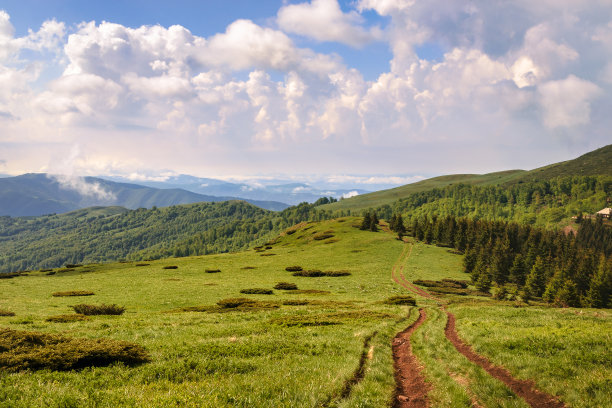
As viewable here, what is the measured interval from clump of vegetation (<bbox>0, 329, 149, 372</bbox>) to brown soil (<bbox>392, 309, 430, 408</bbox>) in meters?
9.96

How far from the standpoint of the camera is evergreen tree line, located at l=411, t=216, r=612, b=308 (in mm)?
69125

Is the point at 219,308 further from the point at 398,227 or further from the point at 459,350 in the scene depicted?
the point at 398,227

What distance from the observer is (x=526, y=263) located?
306 ft

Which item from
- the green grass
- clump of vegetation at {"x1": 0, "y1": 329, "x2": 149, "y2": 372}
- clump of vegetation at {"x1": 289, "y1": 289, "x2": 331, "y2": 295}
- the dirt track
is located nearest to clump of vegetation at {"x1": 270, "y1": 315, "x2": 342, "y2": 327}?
the dirt track

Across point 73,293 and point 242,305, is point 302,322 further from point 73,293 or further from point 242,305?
point 73,293

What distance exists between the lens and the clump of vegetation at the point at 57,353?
35.2 ft

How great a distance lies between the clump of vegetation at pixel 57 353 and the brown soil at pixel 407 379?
392 inches

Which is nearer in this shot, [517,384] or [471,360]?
[517,384]

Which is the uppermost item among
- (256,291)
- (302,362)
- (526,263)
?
(302,362)

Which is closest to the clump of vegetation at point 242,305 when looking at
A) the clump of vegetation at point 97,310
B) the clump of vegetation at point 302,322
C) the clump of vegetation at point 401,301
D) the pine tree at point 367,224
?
the clump of vegetation at point 302,322

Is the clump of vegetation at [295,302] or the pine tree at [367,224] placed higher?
the pine tree at [367,224]

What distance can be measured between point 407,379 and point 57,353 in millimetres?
13666

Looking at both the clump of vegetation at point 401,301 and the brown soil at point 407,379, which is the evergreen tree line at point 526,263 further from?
the brown soil at point 407,379

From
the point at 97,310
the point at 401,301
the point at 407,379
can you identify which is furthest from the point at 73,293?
the point at 407,379
